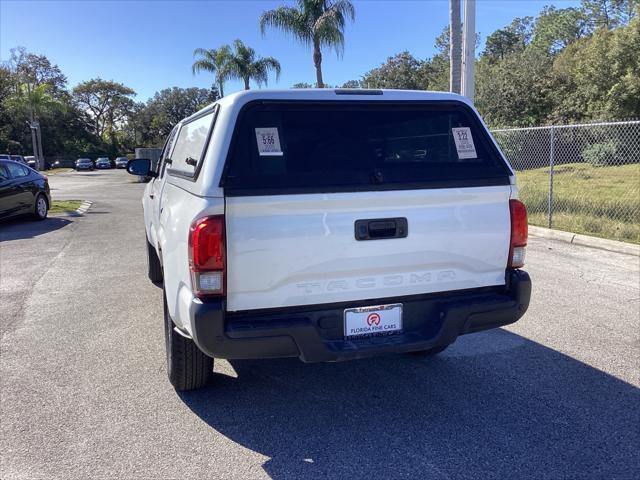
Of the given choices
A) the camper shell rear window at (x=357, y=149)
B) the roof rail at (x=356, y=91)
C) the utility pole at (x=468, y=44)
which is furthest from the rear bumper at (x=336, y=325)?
the utility pole at (x=468, y=44)

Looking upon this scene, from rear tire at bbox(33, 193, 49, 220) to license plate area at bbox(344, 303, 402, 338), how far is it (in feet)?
38.7

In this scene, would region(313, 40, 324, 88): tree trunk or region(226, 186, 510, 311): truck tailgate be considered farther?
region(313, 40, 324, 88): tree trunk

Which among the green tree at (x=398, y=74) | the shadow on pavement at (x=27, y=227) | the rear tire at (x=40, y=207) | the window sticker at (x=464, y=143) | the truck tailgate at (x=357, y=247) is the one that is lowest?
the shadow on pavement at (x=27, y=227)

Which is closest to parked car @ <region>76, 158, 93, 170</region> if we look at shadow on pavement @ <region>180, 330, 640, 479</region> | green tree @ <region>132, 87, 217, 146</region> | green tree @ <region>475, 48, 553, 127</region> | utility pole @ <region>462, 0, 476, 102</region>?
green tree @ <region>132, 87, 217, 146</region>

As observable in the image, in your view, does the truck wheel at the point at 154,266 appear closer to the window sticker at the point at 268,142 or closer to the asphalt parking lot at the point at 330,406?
Result: the asphalt parking lot at the point at 330,406

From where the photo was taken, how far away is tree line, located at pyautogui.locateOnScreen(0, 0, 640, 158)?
2253 cm

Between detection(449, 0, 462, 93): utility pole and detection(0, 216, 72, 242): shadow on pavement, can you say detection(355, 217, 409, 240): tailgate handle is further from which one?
detection(449, 0, 462, 93): utility pole

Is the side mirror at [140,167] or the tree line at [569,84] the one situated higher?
the tree line at [569,84]

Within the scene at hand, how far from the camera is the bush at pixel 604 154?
62.1ft

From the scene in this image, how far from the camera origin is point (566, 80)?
91.5 feet

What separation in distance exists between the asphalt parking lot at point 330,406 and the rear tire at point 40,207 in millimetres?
7899

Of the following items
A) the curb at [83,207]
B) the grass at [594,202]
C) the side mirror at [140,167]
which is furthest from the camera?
the curb at [83,207]

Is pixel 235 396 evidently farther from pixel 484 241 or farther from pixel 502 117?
pixel 502 117

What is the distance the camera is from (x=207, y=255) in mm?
2727
